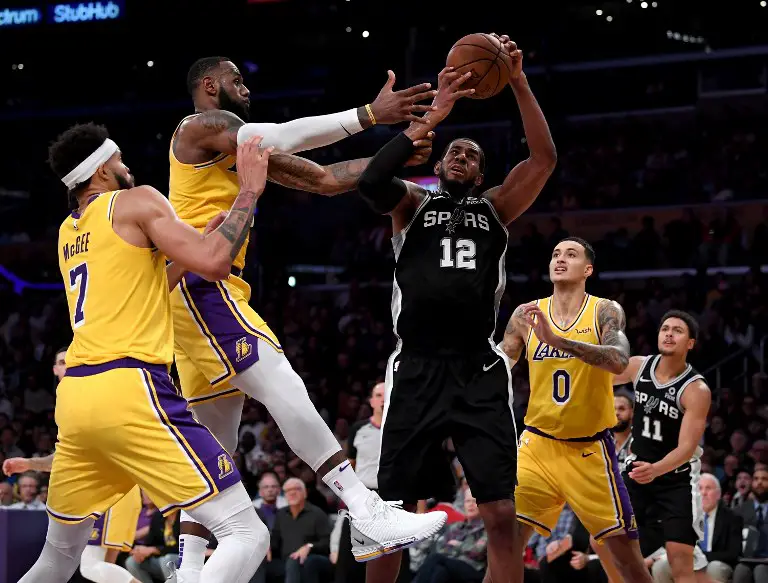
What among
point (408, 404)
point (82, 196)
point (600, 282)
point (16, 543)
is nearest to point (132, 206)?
point (82, 196)

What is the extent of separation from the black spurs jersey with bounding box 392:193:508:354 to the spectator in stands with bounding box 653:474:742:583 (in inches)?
186

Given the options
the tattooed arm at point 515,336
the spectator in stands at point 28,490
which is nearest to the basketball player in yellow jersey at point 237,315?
the tattooed arm at point 515,336

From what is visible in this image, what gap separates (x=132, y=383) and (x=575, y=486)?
127 inches

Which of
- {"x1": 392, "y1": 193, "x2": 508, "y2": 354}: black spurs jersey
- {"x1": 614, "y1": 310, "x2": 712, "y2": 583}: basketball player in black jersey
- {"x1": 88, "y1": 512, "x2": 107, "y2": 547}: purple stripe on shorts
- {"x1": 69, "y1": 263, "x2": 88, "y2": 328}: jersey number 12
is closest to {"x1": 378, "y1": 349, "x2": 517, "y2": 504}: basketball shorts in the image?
{"x1": 392, "y1": 193, "x2": 508, "y2": 354}: black spurs jersey

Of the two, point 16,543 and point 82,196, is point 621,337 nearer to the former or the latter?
Answer: point 82,196

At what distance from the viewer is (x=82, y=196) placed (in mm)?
4785

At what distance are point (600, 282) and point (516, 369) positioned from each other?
2.37 meters

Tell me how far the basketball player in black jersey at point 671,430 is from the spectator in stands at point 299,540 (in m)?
3.13

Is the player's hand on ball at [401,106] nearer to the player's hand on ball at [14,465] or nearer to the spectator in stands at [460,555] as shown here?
the player's hand on ball at [14,465]

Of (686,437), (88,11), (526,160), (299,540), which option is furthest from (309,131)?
(88,11)

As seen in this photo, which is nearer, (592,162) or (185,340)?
(185,340)

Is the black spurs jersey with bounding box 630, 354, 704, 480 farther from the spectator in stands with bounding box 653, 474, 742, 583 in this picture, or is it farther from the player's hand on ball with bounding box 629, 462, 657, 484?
the spectator in stands with bounding box 653, 474, 742, 583

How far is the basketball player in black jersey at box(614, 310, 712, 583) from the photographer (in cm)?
780

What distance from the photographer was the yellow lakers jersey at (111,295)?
4535mm
